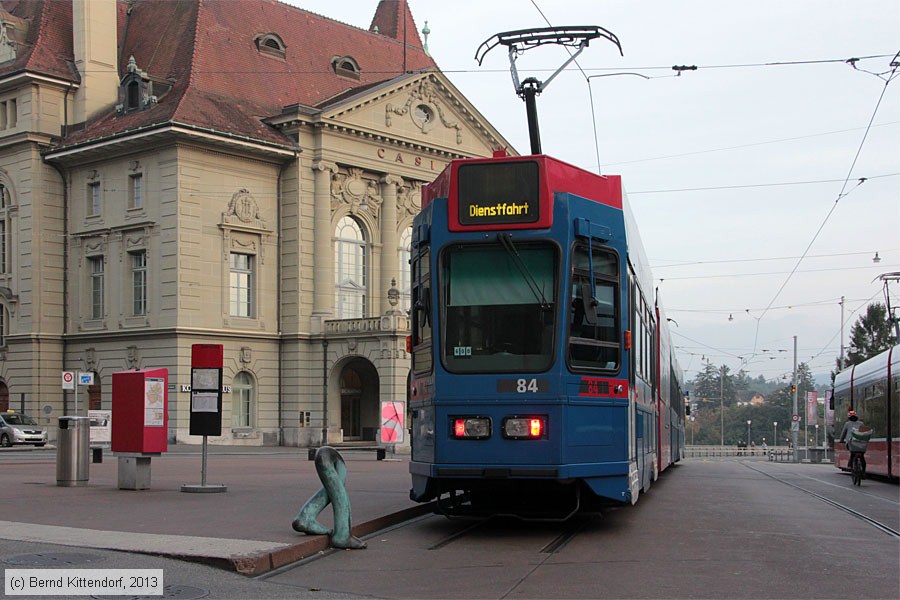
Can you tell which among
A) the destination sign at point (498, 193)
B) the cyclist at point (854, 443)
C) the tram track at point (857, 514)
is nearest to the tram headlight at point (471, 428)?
the destination sign at point (498, 193)

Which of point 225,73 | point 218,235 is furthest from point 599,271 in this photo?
point 225,73

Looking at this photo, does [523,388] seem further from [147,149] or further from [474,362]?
[147,149]

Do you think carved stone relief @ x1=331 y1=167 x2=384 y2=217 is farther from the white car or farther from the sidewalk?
the sidewalk

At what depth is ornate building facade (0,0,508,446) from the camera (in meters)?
50.9

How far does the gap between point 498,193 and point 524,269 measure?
2.94 feet

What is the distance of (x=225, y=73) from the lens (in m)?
54.6

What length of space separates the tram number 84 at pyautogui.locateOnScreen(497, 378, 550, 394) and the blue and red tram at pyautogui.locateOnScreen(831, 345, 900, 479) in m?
14.8

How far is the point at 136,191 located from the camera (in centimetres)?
5222

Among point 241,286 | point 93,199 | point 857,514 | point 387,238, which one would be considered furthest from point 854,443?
point 93,199

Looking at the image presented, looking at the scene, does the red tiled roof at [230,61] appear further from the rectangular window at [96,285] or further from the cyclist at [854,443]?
the cyclist at [854,443]

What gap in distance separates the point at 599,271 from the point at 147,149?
41.2m

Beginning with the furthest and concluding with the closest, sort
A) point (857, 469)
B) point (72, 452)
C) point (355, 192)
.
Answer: point (355, 192) < point (857, 469) < point (72, 452)

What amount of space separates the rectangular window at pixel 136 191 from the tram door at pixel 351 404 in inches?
476

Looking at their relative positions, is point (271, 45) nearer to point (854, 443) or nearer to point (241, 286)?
point (241, 286)
